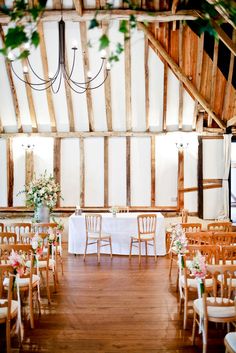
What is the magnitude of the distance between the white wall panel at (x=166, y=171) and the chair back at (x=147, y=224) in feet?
6.31

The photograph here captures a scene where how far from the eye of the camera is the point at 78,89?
9180 mm

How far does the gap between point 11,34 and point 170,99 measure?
805 centimetres

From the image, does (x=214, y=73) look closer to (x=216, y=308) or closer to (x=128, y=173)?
(x=128, y=173)

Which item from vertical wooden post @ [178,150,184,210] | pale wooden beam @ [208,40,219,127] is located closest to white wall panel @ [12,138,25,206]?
vertical wooden post @ [178,150,184,210]

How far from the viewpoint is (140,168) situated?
10.0 meters

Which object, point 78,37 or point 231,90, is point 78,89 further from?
point 231,90

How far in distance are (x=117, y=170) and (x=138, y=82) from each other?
2448 mm

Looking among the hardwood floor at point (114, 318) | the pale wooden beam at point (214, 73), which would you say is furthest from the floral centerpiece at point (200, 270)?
the pale wooden beam at point (214, 73)

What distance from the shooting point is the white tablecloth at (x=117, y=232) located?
7.93 m

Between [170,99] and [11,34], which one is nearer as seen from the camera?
[11,34]

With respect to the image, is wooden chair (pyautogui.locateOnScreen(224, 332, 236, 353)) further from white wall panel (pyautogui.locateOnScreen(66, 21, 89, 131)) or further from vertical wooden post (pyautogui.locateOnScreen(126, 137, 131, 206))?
vertical wooden post (pyautogui.locateOnScreen(126, 137, 131, 206))

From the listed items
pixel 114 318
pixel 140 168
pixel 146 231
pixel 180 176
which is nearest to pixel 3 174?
pixel 140 168

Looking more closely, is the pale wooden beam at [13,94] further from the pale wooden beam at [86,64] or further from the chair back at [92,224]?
the chair back at [92,224]

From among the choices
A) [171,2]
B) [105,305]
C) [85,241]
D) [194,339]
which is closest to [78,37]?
[171,2]
